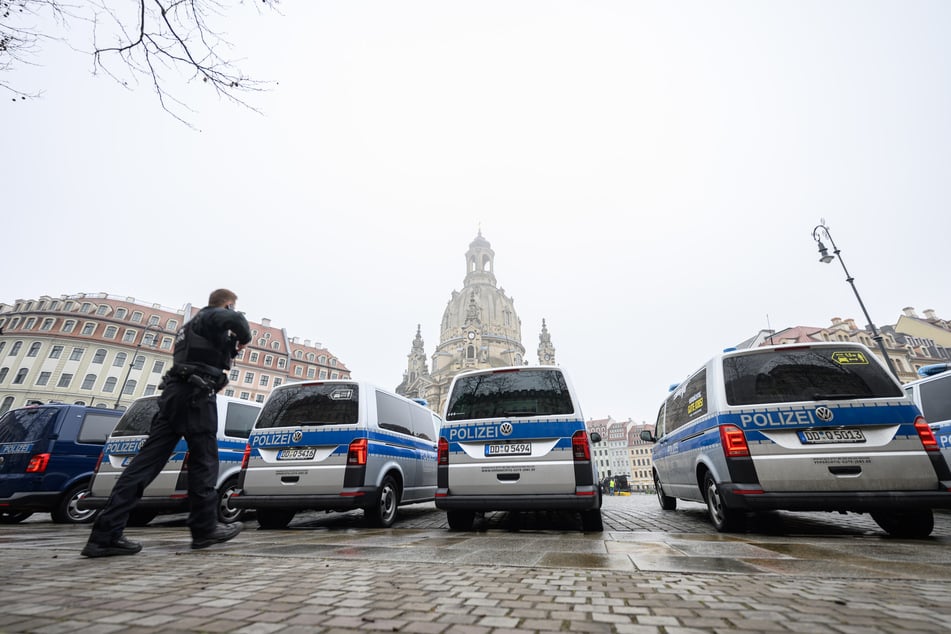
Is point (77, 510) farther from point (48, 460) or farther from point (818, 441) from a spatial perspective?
point (818, 441)

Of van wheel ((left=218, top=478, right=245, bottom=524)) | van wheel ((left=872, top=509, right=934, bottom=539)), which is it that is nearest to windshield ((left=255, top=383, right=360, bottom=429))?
van wheel ((left=218, top=478, right=245, bottom=524))

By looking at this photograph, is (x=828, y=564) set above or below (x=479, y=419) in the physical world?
below

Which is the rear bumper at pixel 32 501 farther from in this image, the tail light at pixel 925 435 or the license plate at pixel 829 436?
the tail light at pixel 925 435

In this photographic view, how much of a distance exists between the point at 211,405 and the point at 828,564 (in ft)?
17.8

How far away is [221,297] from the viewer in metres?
4.61

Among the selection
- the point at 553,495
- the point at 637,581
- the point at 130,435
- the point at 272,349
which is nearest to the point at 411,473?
the point at 553,495

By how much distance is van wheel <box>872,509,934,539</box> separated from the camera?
14.7 feet

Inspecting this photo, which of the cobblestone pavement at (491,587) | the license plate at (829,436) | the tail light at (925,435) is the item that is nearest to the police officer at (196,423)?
the cobblestone pavement at (491,587)

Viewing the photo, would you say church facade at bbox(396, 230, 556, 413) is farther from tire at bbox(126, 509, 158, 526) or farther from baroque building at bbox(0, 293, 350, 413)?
tire at bbox(126, 509, 158, 526)

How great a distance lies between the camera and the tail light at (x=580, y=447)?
5211 mm

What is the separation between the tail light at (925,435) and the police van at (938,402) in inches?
129

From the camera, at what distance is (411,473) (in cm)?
739

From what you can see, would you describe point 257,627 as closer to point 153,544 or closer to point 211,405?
point 211,405

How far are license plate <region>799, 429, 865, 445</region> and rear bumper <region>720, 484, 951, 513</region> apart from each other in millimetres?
505
